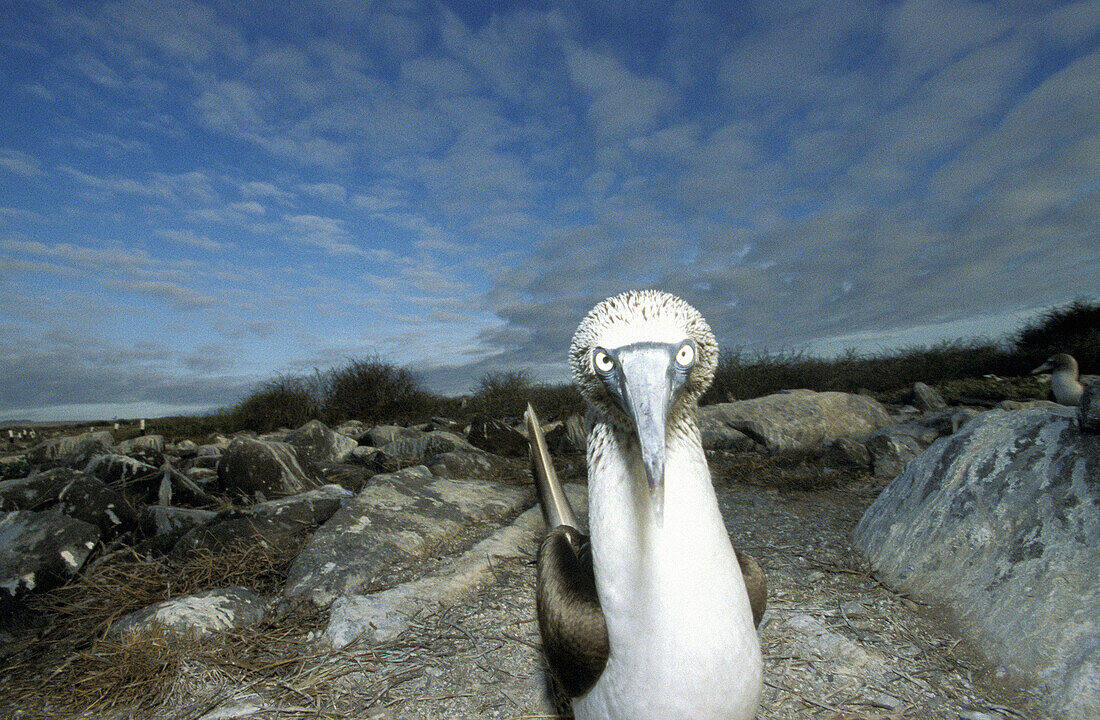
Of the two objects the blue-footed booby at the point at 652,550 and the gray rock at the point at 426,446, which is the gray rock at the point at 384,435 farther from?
the blue-footed booby at the point at 652,550

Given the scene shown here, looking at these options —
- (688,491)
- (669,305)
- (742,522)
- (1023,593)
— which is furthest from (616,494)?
(742,522)

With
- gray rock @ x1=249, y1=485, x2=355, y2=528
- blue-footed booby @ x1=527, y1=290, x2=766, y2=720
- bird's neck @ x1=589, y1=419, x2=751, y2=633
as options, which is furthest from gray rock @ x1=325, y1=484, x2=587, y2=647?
bird's neck @ x1=589, y1=419, x2=751, y2=633

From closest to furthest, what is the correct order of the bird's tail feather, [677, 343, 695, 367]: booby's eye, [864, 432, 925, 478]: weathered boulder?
[677, 343, 695, 367]: booby's eye
the bird's tail feather
[864, 432, 925, 478]: weathered boulder

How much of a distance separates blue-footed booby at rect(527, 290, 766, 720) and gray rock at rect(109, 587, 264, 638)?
2088 mm

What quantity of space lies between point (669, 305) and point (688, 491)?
580 mm

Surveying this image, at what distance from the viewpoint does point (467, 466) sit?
5906mm

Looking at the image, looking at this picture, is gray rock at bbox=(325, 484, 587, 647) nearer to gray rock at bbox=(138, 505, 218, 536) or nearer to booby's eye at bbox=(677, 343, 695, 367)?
gray rock at bbox=(138, 505, 218, 536)

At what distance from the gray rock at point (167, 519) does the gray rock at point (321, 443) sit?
272 cm

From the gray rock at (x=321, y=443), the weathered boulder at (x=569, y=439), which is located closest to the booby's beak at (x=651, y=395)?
the weathered boulder at (x=569, y=439)

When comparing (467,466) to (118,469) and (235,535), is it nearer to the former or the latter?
(235,535)

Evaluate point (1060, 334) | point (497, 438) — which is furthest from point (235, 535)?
point (1060, 334)

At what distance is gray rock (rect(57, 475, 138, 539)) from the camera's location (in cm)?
393

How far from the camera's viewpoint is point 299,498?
4.27 meters

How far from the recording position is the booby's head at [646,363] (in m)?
1.42
